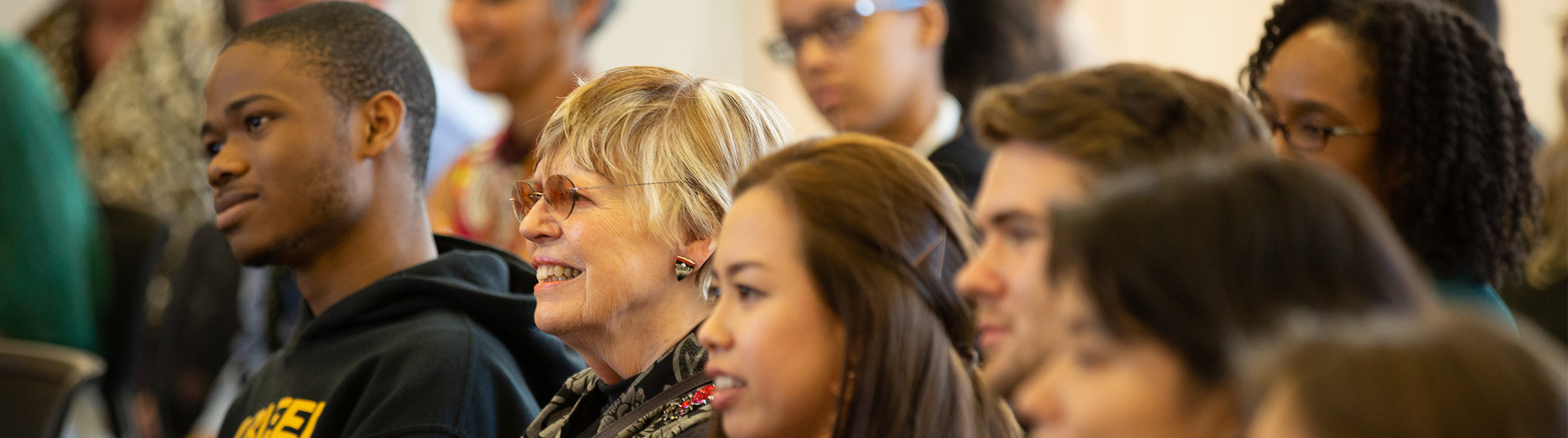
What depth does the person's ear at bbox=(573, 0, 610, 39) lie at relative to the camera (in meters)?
4.06

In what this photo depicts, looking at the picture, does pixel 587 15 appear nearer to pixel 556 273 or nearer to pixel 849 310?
pixel 556 273

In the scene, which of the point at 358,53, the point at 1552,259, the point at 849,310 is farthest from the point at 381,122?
the point at 1552,259

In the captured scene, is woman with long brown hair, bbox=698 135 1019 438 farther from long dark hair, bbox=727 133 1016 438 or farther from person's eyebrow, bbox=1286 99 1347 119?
person's eyebrow, bbox=1286 99 1347 119

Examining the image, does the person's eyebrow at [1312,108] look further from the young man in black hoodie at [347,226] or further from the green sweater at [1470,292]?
the young man in black hoodie at [347,226]

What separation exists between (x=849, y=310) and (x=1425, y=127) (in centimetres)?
102

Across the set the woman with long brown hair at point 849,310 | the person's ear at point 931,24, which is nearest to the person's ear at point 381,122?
the woman with long brown hair at point 849,310

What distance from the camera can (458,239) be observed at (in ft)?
9.12

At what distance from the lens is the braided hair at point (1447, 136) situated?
2.04 meters

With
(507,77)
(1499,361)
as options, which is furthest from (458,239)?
(1499,361)

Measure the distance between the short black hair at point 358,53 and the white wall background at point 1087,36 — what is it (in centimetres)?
54

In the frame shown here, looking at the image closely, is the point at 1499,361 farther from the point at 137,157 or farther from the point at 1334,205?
the point at 137,157

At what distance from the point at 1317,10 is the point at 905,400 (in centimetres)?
111

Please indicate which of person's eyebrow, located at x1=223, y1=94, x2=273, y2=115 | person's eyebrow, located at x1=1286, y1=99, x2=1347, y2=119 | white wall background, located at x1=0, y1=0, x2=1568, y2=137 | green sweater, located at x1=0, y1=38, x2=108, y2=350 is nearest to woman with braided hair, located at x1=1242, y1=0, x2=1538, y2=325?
person's eyebrow, located at x1=1286, y1=99, x2=1347, y2=119

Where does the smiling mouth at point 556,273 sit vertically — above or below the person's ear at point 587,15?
above
